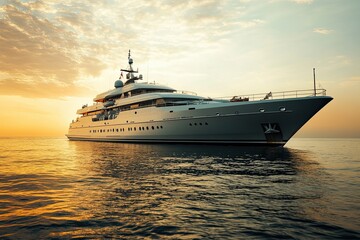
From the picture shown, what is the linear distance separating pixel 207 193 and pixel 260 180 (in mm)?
3382

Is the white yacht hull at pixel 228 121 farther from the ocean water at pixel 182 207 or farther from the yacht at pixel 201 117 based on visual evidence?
the ocean water at pixel 182 207

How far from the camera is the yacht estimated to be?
2408cm

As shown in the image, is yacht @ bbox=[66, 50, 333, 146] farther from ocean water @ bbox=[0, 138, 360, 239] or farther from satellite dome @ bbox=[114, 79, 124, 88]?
ocean water @ bbox=[0, 138, 360, 239]

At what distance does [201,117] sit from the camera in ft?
91.1

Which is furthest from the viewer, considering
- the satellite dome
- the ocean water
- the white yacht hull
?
the satellite dome

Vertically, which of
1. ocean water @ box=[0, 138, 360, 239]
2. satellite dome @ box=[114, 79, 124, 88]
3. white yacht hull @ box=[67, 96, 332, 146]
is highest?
satellite dome @ box=[114, 79, 124, 88]

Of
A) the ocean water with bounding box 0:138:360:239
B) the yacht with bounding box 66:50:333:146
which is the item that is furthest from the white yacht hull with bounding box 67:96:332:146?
the ocean water with bounding box 0:138:360:239

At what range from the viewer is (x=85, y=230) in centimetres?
518

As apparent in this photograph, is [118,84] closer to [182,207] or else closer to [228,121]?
[228,121]

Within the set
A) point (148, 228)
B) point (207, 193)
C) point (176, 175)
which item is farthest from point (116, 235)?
point (176, 175)

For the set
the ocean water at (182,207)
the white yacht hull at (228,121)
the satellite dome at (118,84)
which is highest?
the satellite dome at (118,84)

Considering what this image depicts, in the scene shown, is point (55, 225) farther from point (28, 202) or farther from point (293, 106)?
point (293, 106)

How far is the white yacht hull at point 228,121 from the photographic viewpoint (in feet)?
78.4

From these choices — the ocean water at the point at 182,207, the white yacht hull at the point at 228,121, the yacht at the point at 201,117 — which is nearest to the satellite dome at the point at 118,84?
the yacht at the point at 201,117
